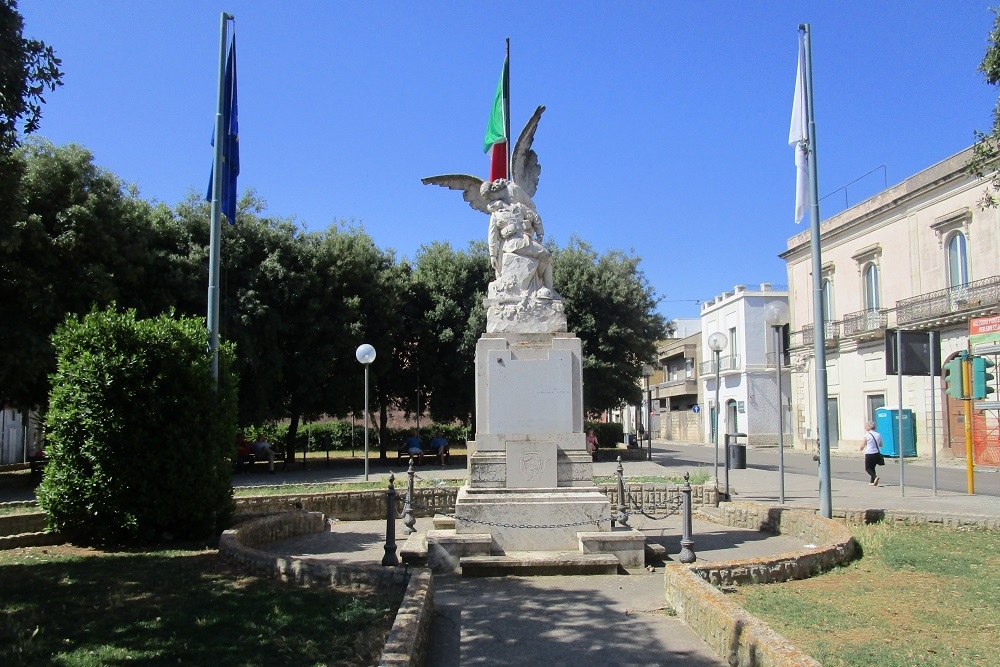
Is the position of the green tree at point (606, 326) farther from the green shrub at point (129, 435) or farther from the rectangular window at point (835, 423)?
the green shrub at point (129, 435)

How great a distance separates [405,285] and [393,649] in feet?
84.6

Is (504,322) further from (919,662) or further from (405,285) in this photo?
(405,285)

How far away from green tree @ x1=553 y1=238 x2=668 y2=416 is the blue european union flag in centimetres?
1789

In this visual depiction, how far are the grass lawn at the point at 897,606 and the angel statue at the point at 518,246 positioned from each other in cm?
466

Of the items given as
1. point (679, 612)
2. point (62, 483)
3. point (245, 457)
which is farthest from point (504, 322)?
point (245, 457)

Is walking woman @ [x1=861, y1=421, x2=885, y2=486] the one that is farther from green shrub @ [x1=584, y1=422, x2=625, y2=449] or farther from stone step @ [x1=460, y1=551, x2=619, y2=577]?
green shrub @ [x1=584, y1=422, x2=625, y2=449]

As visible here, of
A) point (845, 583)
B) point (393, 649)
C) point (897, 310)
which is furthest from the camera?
point (897, 310)

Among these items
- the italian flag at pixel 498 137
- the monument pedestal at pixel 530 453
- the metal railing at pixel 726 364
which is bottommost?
the monument pedestal at pixel 530 453

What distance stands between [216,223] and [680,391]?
5367cm

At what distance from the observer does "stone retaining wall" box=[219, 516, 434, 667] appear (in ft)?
16.3

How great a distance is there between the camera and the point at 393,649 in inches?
186

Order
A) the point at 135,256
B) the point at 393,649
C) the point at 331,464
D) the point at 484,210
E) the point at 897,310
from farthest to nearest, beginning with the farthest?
the point at 897,310
the point at 331,464
the point at 135,256
the point at 484,210
the point at 393,649

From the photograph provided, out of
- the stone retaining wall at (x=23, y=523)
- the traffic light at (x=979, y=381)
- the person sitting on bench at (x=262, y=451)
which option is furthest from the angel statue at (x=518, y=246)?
the person sitting on bench at (x=262, y=451)

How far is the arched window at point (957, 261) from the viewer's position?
29.5 m
